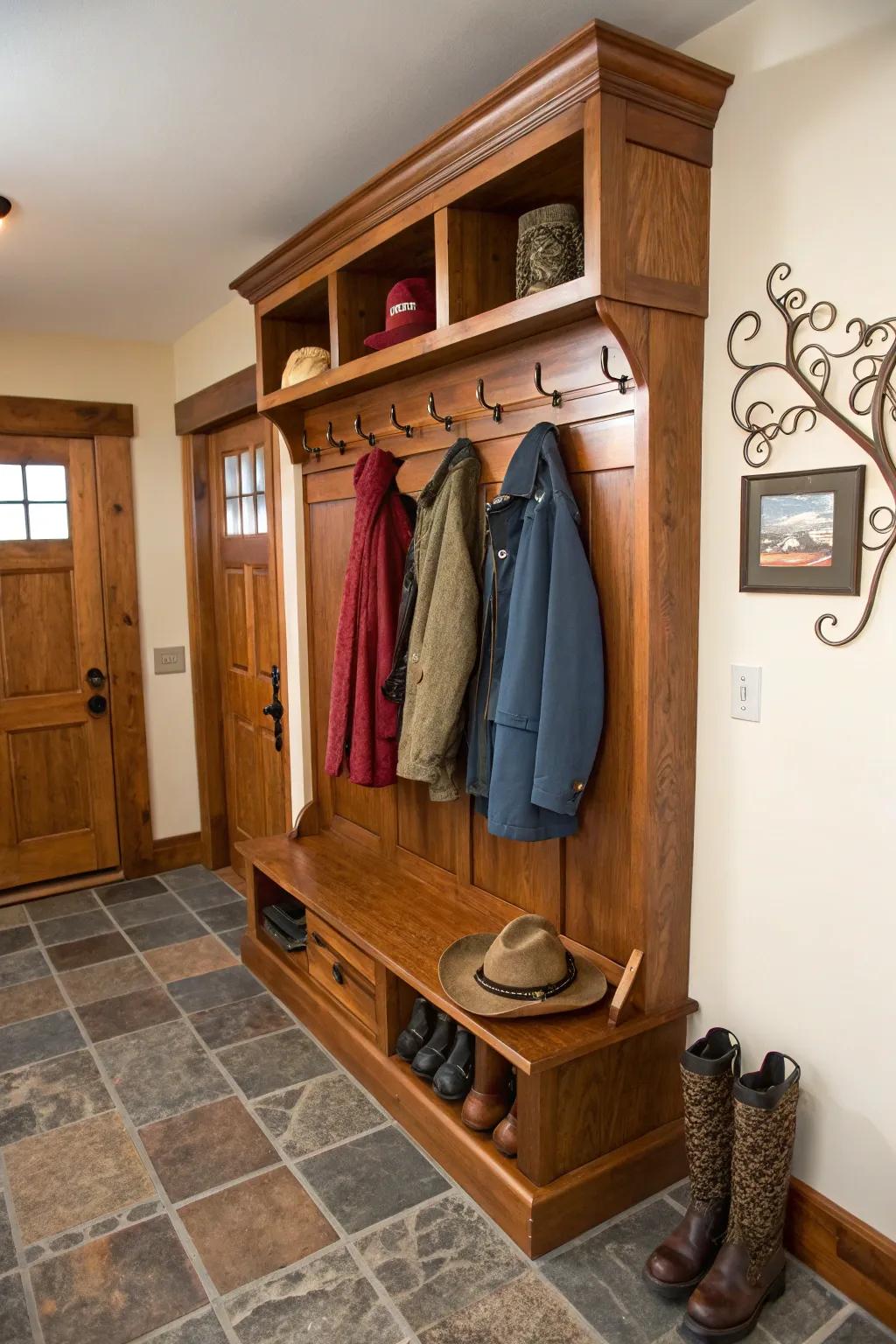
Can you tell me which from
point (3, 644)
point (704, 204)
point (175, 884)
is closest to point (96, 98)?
point (704, 204)

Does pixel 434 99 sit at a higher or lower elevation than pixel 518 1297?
higher

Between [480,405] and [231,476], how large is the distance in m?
2.01

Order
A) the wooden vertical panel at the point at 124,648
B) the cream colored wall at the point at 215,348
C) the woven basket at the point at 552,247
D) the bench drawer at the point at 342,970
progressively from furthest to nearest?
the wooden vertical panel at the point at 124,648
the cream colored wall at the point at 215,348
the bench drawer at the point at 342,970
the woven basket at the point at 552,247

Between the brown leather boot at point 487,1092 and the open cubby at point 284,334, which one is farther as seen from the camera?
the open cubby at point 284,334

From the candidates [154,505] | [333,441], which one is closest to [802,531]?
[333,441]

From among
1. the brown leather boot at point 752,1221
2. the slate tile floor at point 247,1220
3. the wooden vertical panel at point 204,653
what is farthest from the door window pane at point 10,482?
the brown leather boot at point 752,1221

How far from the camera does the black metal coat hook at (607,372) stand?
1.84 meters

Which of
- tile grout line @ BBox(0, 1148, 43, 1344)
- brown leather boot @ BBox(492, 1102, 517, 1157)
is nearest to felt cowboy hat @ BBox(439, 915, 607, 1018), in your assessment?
brown leather boot @ BBox(492, 1102, 517, 1157)

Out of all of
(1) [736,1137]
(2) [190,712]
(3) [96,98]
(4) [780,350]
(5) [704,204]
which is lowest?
(1) [736,1137]

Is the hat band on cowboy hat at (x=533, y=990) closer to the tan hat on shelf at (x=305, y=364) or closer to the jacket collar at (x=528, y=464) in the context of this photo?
the jacket collar at (x=528, y=464)

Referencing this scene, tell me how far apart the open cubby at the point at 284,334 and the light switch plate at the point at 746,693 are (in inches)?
73.6

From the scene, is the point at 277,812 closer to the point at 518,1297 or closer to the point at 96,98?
the point at 518,1297

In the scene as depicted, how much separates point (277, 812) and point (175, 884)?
0.71m

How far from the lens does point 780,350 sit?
1.74m
